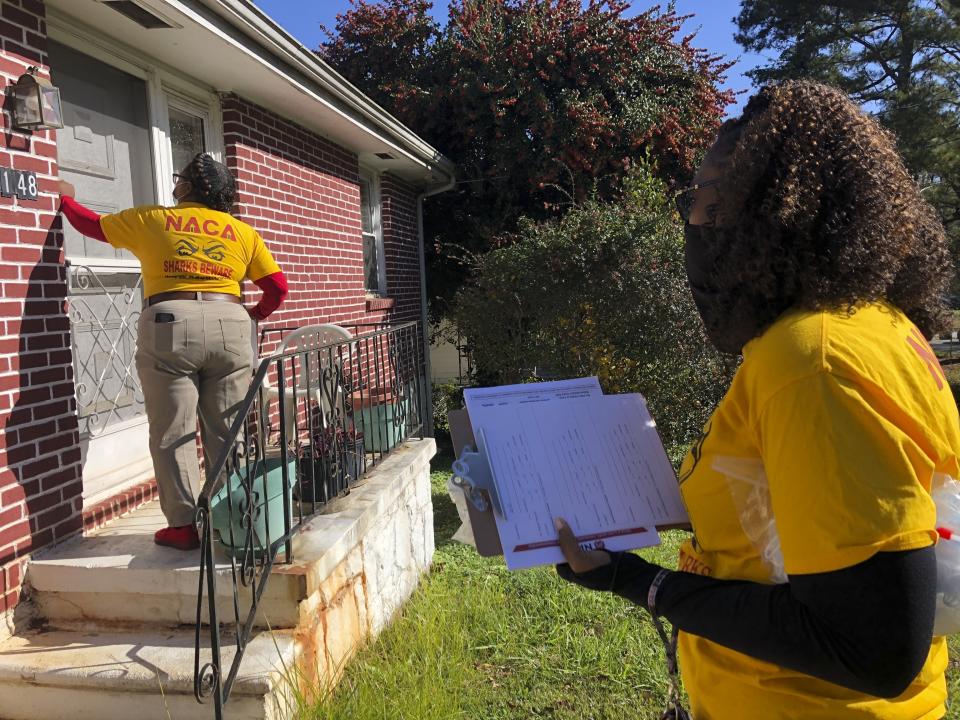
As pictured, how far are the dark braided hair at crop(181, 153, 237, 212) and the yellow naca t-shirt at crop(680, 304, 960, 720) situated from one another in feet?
8.87

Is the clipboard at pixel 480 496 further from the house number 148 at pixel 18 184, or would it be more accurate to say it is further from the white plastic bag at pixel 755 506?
the house number 148 at pixel 18 184

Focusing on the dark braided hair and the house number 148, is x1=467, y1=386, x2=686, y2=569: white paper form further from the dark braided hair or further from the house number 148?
the house number 148

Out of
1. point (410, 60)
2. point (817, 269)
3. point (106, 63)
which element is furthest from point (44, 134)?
point (410, 60)

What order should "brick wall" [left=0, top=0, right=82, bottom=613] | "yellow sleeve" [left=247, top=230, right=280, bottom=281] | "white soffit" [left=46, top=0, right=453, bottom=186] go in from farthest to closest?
"white soffit" [left=46, top=0, right=453, bottom=186] → "yellow sleeve" [left=247, top=230, right=280, bottom=281] → "brick wall" [left=0, top=0, right=82, bottom=613]

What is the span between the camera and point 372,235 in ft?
26.7

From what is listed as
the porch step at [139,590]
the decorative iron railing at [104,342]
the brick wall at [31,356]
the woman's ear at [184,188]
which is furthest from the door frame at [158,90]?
the porch step at [139,590]

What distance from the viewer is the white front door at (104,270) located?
3.56 m

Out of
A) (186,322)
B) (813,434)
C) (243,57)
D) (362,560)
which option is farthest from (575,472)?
(243,57)

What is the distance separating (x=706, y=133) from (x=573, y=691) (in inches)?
344

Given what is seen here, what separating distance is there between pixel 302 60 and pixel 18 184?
2.25 m

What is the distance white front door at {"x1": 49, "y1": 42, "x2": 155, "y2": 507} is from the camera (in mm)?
3562

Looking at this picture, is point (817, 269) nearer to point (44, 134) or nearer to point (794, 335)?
point (794, 335)

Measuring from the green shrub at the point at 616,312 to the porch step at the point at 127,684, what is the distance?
4543mm

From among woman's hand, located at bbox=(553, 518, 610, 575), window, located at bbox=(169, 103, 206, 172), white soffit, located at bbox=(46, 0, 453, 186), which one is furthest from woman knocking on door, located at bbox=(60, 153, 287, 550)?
woman's hand, located at bbox=(553, 518, 610, 575)
